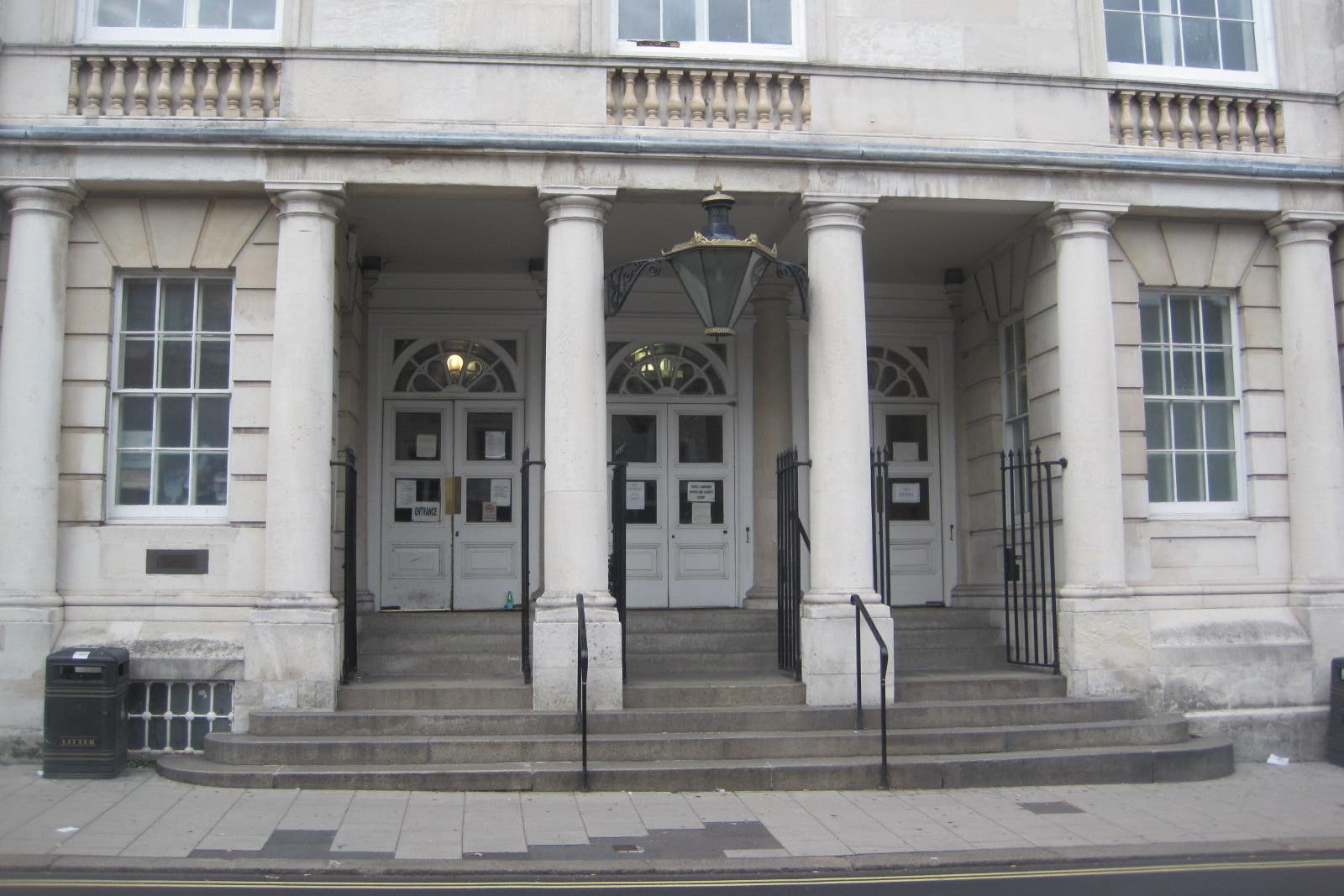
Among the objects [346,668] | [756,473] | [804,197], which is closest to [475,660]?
[346,668]

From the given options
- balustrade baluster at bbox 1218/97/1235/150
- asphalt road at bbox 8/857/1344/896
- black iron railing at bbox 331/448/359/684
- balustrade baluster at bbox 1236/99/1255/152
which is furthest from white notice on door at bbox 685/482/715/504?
asphalt road at bbox 8/857/1344/896

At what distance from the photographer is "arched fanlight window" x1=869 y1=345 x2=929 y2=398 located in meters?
14.4

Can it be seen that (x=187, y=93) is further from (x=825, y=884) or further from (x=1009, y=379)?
(x=1009, y=379)

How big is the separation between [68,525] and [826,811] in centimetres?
648

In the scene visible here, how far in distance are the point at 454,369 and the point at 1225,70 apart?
27.2 ft

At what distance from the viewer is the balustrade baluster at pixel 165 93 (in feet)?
34.3

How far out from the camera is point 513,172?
34.4 ft

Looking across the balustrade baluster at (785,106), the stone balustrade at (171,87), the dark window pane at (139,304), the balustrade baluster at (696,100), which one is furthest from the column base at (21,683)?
the balustrade baluster at (785,106)

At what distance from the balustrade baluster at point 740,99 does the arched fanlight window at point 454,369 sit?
415 cm

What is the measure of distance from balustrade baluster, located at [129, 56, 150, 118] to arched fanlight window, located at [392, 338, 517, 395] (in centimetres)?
394

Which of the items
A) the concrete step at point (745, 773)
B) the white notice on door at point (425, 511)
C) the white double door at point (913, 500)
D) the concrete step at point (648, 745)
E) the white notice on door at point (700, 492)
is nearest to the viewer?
the concrete step at point (745, 773)

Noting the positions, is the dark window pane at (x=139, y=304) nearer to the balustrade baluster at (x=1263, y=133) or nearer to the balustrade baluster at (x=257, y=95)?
the balustrade baluster at (x=257, y=95)

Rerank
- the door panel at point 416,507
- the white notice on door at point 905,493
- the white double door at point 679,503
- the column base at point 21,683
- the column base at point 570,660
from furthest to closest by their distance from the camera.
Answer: the white notice on door at point 905,493
the white double door at point 679,503
the door panel at point 416,507
the column base at point 570,660
the column base at point 21,683

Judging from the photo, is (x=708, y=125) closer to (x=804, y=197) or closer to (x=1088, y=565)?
(x=804, y=197)
